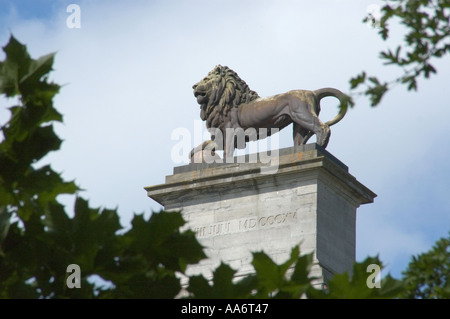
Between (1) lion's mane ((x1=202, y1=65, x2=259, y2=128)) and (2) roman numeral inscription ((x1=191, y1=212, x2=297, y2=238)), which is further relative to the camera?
(1) lion's mane ((x1=202, y1=65, x2=259, y2=128))

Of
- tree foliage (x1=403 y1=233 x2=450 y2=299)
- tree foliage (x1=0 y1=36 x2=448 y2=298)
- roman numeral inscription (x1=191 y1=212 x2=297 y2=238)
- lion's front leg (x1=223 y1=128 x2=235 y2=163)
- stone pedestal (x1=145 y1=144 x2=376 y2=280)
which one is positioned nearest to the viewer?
tree foliage (x1=0 y1=36 x2=448 y2=298)

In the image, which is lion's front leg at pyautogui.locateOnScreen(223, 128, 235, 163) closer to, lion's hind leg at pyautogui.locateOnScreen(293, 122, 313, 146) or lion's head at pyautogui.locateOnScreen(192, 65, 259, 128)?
lion's head at pyautogui.locateOnScreen(192, 65, 259, 128)

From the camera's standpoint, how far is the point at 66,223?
17.0ft

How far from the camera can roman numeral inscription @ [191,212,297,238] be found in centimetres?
1795

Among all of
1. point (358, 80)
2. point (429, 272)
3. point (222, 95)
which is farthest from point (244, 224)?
point (358, 80)

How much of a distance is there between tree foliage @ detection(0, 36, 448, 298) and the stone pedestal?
12117 millimetres

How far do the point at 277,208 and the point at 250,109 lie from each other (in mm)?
2321

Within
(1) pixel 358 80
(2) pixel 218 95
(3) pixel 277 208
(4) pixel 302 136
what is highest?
(2) pixel 218 95

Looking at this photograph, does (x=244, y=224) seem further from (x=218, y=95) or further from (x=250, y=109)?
(x=218, y=95)

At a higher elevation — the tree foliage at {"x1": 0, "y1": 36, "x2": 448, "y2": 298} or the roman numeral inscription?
the roman numeral inscription

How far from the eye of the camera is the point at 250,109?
1939cm

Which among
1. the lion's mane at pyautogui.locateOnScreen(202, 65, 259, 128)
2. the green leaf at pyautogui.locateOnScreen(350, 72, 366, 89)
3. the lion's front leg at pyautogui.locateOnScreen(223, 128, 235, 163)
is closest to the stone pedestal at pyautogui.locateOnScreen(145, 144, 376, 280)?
the lion's front leg at pyautogui.locateOnScreen(223, 128, 235, 163)
